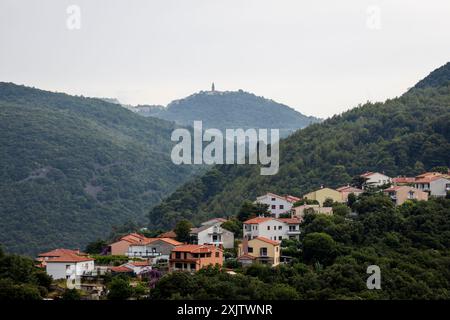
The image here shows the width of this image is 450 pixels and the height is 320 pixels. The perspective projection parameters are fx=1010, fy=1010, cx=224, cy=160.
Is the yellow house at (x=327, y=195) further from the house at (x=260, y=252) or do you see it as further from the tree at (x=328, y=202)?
the house at (x=260, y=252)

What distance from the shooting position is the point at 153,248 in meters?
41.5

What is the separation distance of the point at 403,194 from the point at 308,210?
218 inches

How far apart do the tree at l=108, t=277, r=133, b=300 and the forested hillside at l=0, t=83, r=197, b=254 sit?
53.4 metres

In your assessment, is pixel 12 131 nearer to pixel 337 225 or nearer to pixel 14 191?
pixel 14 191

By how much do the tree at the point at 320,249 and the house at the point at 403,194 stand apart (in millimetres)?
9829

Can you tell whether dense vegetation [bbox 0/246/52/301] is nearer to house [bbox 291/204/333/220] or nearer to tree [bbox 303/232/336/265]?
tree [bbox 303/232/336/265]

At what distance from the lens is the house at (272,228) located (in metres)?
42.3

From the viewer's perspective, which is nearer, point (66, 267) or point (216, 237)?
point (66, 267)

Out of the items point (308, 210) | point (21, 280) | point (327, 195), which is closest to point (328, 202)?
point (327, 195)

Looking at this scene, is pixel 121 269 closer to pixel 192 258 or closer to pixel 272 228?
pixel 192 258

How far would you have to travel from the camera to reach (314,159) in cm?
6981

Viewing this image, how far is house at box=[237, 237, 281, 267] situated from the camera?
127 feet

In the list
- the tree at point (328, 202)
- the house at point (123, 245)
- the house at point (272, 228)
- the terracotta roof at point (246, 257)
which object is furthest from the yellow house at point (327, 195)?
the terracotta roof at point (246, 257)

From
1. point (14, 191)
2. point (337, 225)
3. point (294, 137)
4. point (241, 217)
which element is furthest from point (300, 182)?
point (14, 191)
